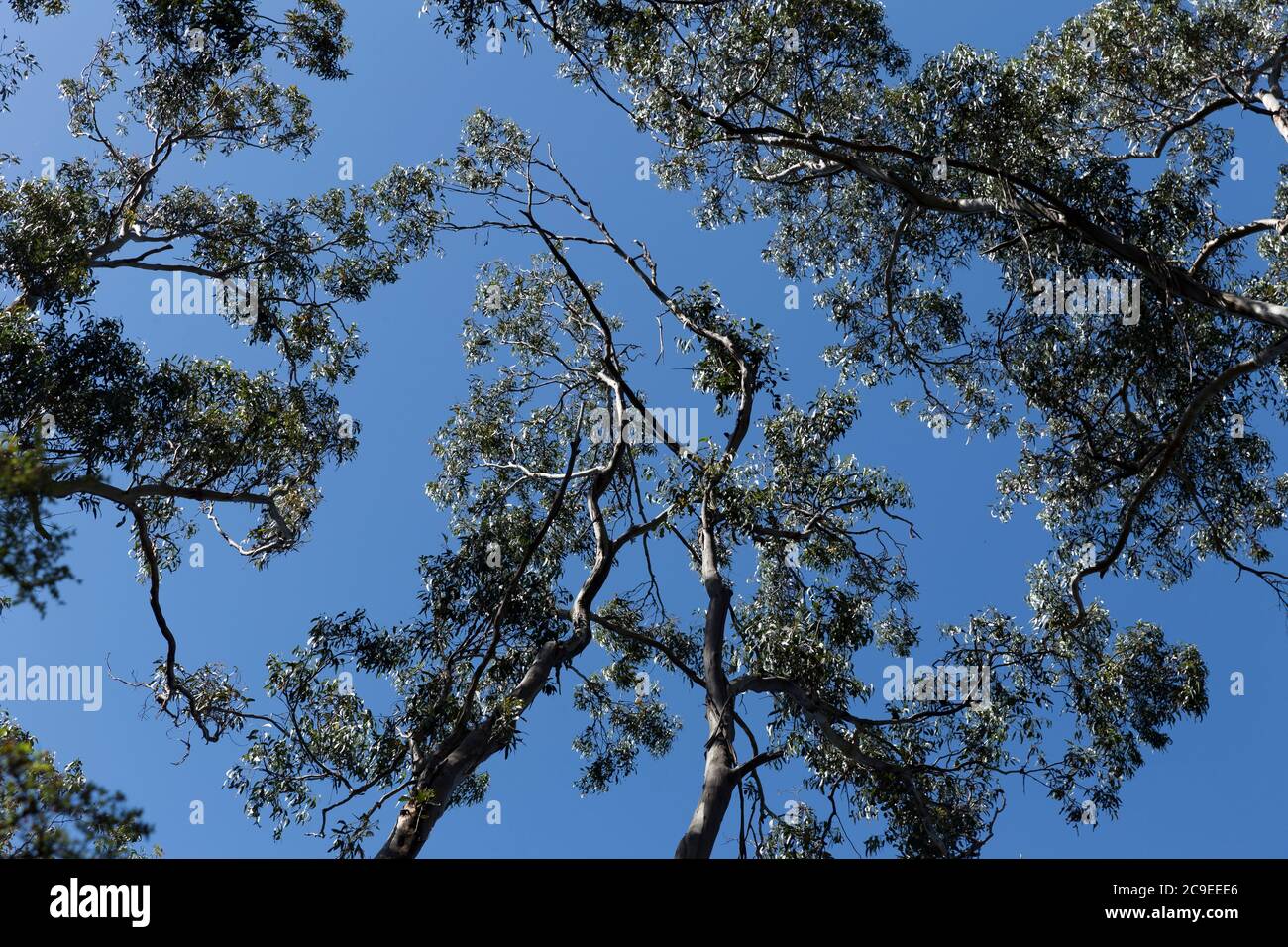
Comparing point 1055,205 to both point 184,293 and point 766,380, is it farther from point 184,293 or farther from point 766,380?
point 184,293

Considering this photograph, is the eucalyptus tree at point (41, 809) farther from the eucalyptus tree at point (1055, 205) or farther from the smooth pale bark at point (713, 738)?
the eucalyptus tree at point (1055, 205)

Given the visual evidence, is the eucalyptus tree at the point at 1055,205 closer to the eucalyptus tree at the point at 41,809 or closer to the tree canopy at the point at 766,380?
the tree canopy at the point at 766,380


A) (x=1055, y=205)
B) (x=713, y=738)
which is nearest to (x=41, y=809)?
(x=713, y=738)

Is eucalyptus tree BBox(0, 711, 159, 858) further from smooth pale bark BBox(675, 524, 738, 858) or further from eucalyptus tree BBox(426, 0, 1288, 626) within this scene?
eucalyptus tree BBox(426, 0, 1288, 626)

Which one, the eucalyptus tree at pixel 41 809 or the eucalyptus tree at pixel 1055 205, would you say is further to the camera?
the eucalyptus tree at pixel 1055 205

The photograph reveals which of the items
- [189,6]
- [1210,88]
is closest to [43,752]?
[189,6]

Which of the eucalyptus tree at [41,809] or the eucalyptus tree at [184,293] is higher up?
the eucalyptus tree at [184,293]

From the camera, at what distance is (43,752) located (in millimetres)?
3799

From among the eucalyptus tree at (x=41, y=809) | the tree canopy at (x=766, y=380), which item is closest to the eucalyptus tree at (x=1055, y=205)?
the tree canopy at (x=766, y=380)

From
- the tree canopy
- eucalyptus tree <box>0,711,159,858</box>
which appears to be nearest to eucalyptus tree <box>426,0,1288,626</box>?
the tree canopy

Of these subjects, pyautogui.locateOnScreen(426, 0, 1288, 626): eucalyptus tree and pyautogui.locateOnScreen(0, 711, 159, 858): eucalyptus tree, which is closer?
pyautogui.locateOnScreen(0, 711, 159, 858): eucalyptus tree

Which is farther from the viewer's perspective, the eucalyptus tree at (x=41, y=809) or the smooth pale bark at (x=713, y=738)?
the smooth pale bark at (x=713, y=738)

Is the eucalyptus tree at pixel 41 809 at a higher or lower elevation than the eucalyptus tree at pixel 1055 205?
lower
